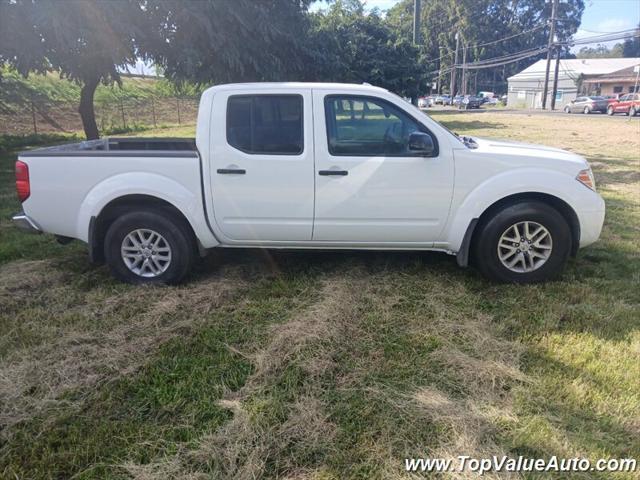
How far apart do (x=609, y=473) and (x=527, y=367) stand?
898 millimetres

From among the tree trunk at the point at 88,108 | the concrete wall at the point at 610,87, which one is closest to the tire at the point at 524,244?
the tree trunk at the point at 88,108

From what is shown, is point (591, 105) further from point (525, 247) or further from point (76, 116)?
point (525, 247)

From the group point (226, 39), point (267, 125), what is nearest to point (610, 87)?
point (226, 39)

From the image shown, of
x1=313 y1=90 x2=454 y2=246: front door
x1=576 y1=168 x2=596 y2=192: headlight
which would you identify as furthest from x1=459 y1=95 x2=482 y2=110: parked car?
x1=313 y1=90 x2=454 y2=246: front door

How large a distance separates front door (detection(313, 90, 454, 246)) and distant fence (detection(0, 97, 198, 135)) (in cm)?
1957

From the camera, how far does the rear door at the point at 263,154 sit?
13.9ft

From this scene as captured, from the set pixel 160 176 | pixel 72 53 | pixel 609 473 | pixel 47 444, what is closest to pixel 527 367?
pixel 609 473

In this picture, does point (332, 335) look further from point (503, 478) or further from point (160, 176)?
point (160, 176)

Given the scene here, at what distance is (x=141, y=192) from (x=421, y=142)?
2509 millimetres

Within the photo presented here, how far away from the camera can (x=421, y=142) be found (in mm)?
4062

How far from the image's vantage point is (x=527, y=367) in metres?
3.21

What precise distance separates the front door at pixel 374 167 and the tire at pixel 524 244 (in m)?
0.45

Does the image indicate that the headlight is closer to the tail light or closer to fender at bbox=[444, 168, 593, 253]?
fender at bbox=[444, 168, 593, 253]

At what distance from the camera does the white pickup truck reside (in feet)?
13.9
